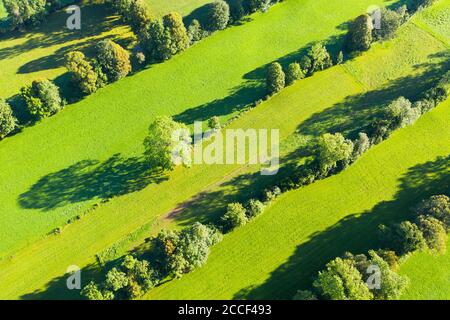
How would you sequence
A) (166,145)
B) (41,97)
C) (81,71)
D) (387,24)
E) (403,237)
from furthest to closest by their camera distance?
(387,24) < (81,71) < (41,97) < (166,145) < (403,237)

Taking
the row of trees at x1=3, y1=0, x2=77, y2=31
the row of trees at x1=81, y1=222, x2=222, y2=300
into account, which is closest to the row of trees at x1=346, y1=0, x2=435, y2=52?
the row of trees at x1=81, y1=222, x2=222, y2=300

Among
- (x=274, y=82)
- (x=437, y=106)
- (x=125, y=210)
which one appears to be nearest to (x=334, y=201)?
(x=274, y=82)

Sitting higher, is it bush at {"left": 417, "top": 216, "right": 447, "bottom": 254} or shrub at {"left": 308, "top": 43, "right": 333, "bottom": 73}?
shrub at {"left": 308, "top": 43, "right": 333, "bottom": 73}

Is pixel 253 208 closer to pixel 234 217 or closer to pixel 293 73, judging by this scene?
pixel 234 217

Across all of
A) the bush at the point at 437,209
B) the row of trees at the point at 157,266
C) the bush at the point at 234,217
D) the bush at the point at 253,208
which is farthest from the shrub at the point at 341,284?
the row of trees at the point at 157,266

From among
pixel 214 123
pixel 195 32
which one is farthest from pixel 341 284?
pixel 195 32

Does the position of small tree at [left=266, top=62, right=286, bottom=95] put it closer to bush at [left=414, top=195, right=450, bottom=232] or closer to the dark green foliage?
bush at [left=414, top=195, right=450, bottom=232]
